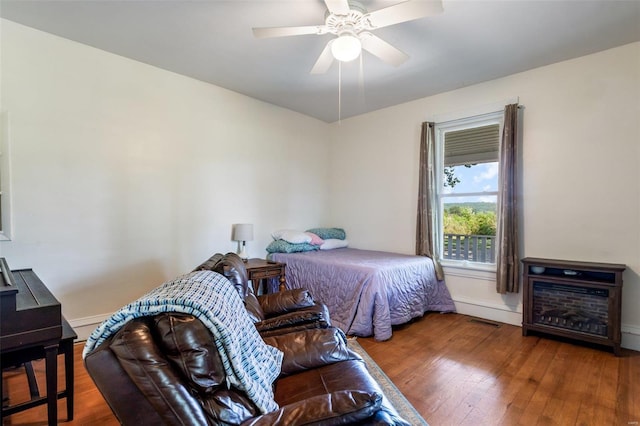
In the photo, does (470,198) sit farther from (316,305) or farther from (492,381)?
(316,305)

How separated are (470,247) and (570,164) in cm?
131

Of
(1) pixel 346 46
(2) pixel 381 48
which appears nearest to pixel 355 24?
(1) pixel 346 46

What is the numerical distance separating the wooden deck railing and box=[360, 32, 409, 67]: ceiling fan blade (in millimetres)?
2341

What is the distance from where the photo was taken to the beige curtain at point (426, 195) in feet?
12.5

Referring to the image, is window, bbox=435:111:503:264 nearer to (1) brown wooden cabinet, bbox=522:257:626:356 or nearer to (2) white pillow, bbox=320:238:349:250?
(1) brown wooden cabinet, bbox=522:257:626:356

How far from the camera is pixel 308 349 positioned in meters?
1.67

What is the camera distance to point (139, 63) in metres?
3.11

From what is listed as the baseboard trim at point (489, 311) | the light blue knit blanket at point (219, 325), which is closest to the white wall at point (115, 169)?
the light blue knit blanket at point (219, 325)

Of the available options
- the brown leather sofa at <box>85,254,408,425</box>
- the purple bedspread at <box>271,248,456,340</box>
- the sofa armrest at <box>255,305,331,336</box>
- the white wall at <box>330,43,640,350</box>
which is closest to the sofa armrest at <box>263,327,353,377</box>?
the sofa armrest at <box>255,305,331,336</box>

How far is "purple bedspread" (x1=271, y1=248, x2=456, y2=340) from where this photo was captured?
294 centimetres

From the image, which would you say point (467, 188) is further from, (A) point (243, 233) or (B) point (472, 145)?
(A) point (243, 233)

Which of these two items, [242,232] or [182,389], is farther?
[242,232]

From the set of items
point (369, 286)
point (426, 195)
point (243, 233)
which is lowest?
point (369, 286)

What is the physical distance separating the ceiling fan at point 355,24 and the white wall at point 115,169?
1736 millimetres
